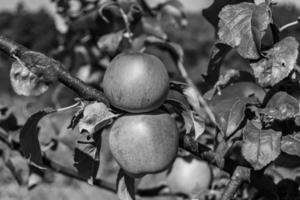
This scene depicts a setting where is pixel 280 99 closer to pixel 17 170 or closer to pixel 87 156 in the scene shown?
pixel 87 156

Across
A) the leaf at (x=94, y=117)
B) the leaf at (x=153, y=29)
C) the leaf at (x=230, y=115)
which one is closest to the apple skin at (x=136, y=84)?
the leaf at (x=94, y=117)

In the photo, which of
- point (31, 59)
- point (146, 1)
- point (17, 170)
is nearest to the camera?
point (31, 59)

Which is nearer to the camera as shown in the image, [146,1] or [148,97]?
[148,97]

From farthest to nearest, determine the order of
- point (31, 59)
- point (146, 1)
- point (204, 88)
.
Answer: point (146, 1)
point (204, 88)
point (31, 59)

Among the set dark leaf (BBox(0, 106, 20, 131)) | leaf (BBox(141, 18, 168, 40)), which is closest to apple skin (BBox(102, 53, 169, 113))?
dark leaf (BBox(0, 106, 20, 131))

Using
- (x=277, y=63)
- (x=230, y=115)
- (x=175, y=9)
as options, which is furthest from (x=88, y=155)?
(x=175, y=9)

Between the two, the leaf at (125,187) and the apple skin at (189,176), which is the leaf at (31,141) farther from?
the apple skin at (189,176)

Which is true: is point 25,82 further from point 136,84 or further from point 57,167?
point 57,167

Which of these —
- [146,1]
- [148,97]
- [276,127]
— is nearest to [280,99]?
[276,127]
